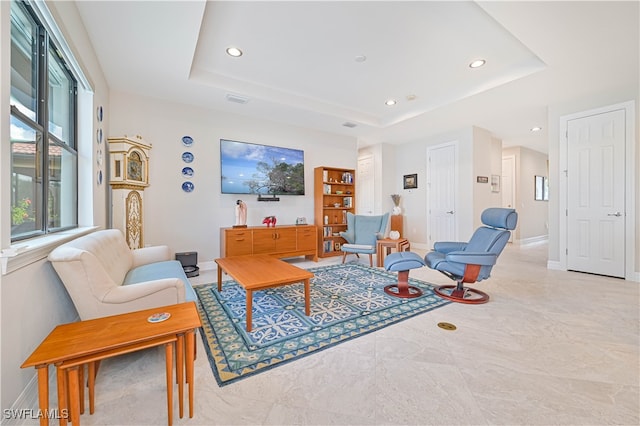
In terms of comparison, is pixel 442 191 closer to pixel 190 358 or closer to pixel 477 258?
pixel 477 258

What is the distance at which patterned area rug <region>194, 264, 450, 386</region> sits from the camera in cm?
178

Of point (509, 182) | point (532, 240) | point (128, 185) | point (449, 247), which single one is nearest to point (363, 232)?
point (449, 247)

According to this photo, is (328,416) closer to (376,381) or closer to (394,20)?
(376,381)

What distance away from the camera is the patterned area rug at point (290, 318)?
1.78 metres

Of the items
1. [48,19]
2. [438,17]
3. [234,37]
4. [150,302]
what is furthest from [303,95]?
[150,302]

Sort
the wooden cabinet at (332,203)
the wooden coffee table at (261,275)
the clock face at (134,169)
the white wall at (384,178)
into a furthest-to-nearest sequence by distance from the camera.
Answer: the white wall at (384,178), the wooden cabinet at (332,203), the clock face at (134,169), the wooden coffee table at (261,275)

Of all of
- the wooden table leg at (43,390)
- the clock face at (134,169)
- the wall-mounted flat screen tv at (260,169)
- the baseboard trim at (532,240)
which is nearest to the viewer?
the wooden table leg at (43,390)

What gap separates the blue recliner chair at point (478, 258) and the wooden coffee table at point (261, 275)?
1.53 metres

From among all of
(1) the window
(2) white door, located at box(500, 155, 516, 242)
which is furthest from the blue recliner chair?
(2) white door, located at box(500, 155, 516, 242)

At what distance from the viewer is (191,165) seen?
415 centimetres

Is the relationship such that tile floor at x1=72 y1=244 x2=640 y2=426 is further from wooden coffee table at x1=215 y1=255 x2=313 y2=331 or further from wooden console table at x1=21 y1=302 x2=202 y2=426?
wooden coffee table at x1=215 y1=255 x2=313 y2=331

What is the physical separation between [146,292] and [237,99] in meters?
3.14

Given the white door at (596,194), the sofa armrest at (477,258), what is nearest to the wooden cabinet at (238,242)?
the sofa armrest at (477,258)

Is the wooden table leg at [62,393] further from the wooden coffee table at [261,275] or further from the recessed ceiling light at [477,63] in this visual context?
the recessed ceiling light at [477,63]
